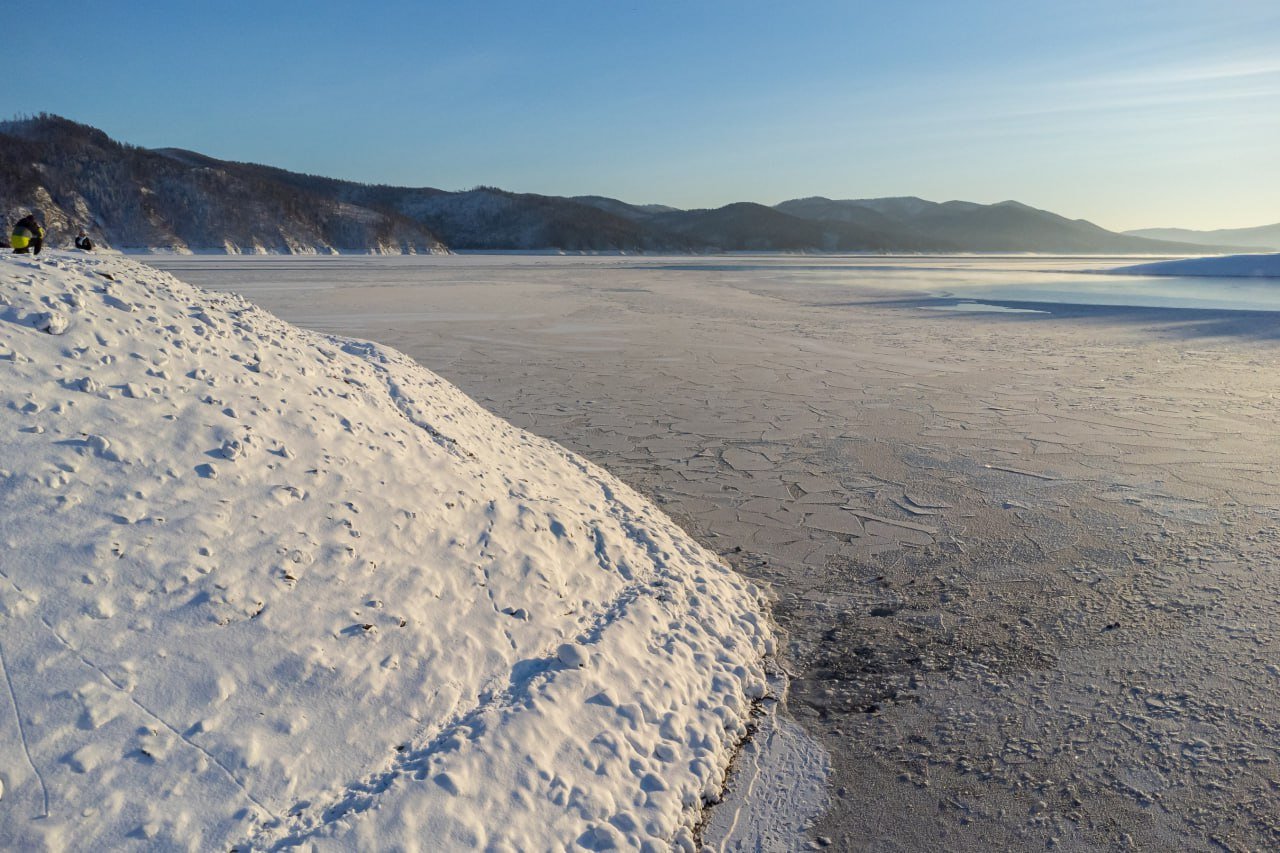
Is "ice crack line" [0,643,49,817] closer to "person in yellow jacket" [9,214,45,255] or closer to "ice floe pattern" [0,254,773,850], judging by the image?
"ice floe pattern" [0,254,773,850]

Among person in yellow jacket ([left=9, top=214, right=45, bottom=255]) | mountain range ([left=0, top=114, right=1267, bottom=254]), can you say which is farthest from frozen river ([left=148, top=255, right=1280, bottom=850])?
mountain range ([left=0, top=114, right=1267, bottom=254])

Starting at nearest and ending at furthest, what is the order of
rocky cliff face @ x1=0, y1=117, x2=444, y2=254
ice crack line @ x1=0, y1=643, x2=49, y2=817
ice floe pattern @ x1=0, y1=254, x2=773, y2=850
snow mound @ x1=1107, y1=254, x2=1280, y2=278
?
ice crack line @ x1=0, y1=643, x2=49, y2=817, ice floe pattern @ x1=0, y1=254, x2=773, y2=850, snow mound @ x1=1107, y1=254, x2=1280, y2=278, rocky cliff face @ x1=0, y1=117, x2=444, y2=254

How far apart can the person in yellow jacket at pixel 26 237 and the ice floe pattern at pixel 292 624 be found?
1.07ft

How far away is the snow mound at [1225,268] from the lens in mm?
33594

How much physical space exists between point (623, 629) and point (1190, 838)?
209cm

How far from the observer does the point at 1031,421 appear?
26.6 feet

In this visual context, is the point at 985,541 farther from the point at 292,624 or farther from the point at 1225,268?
the point at 1225,268

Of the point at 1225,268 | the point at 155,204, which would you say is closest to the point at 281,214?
the point at 155,204

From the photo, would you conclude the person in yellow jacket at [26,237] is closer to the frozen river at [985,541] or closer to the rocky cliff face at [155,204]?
the frozen river at [985,541]

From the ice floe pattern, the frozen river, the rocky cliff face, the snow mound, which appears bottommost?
the frozen river

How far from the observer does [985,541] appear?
5195 millimetres

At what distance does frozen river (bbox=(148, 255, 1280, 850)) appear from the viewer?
2.98m

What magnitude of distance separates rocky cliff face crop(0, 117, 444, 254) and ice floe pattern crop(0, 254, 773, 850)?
2282 inches

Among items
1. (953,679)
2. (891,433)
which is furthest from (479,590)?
(891,433)
